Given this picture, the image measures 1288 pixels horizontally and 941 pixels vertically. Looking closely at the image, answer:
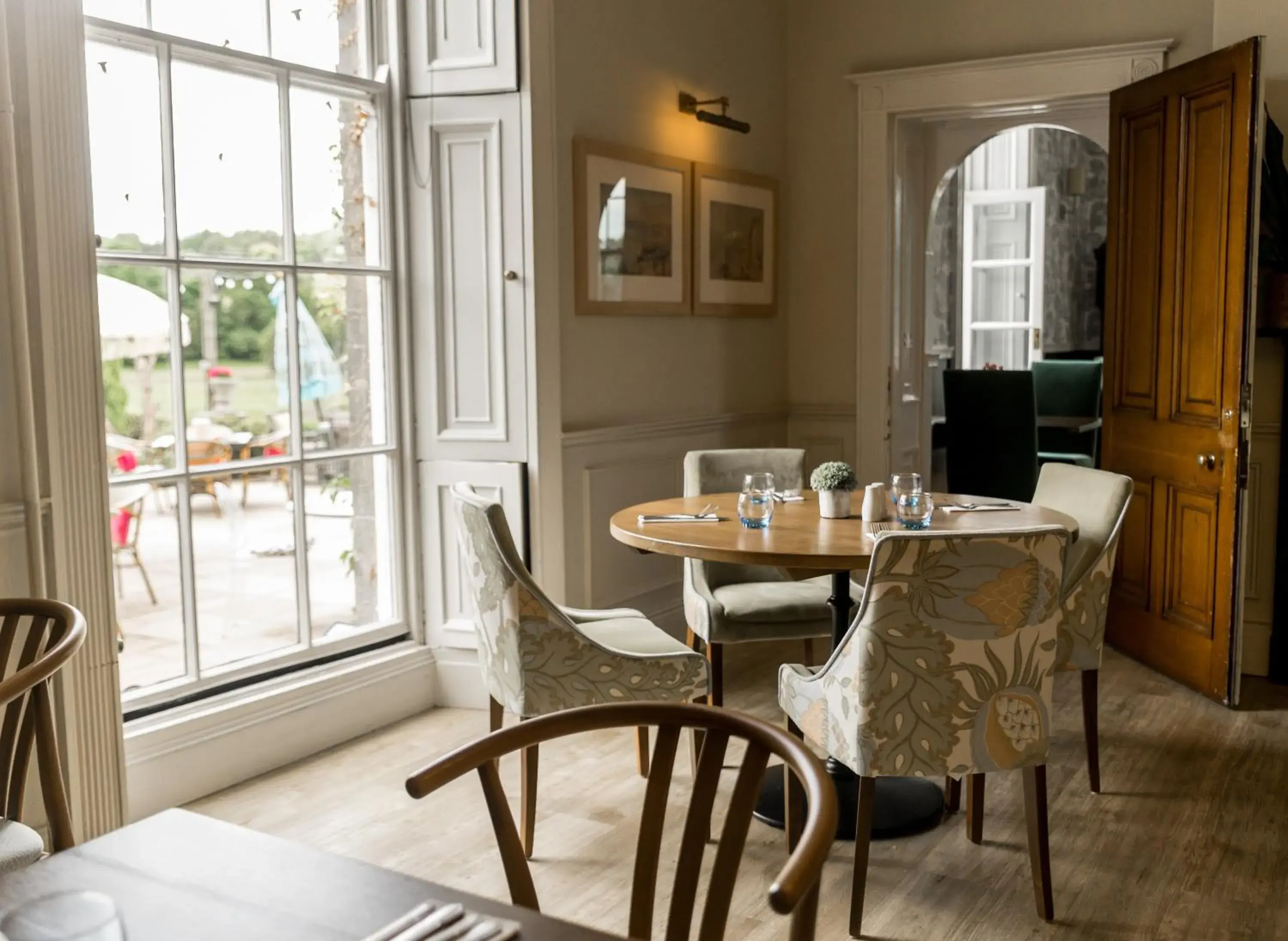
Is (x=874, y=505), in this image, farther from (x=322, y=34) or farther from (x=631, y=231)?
(x=322, y=34)

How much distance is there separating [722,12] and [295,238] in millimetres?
2385

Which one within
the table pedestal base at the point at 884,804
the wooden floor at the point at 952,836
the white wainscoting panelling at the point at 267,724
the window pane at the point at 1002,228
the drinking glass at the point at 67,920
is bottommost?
the wooden floor at the point at 952,836

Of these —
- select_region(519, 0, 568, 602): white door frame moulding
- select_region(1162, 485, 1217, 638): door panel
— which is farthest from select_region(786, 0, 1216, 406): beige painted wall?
select_region(519, 0, 568, 602): white door frame moulding


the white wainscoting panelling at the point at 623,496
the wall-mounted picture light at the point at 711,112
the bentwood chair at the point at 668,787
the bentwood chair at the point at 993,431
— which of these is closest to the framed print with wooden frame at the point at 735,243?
the wall-mounted picture light at the point at 711,112

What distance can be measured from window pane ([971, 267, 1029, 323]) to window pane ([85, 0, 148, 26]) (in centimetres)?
687

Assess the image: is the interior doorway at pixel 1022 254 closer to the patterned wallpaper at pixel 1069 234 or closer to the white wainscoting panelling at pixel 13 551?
the patterned wallpaper at pixel 1069 234

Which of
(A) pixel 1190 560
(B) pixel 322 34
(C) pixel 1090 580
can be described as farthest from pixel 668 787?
(A) pixel 1190 560

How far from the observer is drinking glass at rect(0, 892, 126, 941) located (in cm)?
117

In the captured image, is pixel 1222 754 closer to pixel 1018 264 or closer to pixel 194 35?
pixel 194 35

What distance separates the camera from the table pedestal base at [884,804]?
10.6 ft

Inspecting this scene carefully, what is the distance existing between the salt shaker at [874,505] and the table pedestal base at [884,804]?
665 mm

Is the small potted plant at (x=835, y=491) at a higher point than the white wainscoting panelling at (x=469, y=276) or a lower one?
lower

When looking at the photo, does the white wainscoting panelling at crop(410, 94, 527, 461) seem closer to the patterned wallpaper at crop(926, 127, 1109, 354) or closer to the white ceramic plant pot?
the white ceramic plant pot

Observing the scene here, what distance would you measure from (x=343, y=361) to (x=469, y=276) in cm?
52
